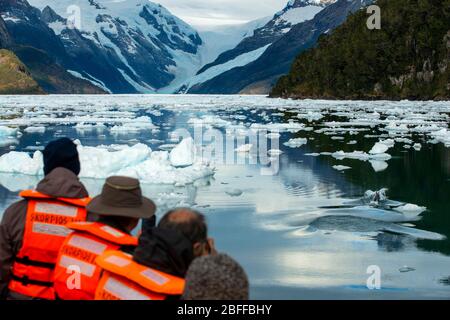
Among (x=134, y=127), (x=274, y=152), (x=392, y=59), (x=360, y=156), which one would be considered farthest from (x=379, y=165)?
(x=392, y=59)

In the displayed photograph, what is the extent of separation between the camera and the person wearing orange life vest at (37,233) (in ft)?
19.4

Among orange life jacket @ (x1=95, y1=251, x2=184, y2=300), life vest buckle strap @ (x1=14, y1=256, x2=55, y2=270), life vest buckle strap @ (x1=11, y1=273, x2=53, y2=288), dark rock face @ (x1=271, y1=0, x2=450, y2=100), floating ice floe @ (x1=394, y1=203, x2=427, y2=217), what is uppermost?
dark rock face @ (x1=271, y1=0, x2=450, y2=100)

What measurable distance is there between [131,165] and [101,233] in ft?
47.7

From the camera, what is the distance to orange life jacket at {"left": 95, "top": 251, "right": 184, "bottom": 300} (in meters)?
4.33

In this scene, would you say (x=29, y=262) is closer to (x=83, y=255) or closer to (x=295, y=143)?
(x=83, y=255)

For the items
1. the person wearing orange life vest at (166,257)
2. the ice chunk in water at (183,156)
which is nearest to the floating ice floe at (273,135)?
the ice chunk in water at (183,156)

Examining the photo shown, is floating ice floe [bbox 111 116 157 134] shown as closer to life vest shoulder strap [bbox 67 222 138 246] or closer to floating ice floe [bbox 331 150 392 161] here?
floating ice floe [bbox 331 150 392 161]

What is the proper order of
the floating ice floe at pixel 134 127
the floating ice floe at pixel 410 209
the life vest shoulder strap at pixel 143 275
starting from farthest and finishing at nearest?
the floating ice floe at pixel 134 127, the floating ice floe at pixel 410 209, the life vest shoulder strap at pixel 143 275

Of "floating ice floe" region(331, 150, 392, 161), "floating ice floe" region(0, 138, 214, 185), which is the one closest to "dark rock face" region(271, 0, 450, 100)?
"floating ice floe" region(331, 150, 392, 161)

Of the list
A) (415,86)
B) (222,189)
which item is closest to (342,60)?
(415,86)

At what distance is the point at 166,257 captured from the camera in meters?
4.38

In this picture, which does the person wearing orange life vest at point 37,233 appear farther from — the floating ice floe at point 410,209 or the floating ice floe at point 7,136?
the floating ice floe at point 7,136

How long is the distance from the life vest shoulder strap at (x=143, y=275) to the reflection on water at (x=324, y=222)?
410cm
